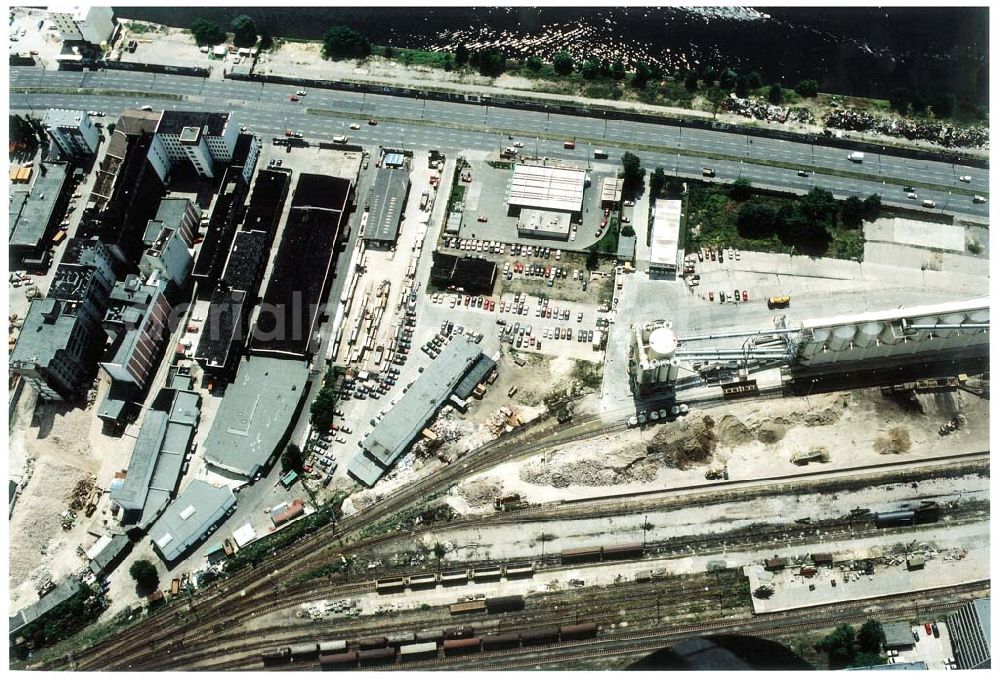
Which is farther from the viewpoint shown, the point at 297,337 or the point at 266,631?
the point at 297,337

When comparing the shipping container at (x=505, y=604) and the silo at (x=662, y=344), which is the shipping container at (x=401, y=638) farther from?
the silo at (x=662, y=344)

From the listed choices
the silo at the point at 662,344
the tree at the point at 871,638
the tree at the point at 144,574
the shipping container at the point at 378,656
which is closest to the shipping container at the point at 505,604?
the shipping container at the point at 378,656

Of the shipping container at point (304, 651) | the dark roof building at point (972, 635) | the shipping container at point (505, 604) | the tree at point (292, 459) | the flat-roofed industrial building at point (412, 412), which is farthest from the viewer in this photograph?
the flat-roofed industrial building at point (412, 412)

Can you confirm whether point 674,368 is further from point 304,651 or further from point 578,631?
point 304,651

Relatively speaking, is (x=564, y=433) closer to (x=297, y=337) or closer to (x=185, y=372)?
(x=297, y=337)

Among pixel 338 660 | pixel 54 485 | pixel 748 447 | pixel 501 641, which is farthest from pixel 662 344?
pixel 54 485

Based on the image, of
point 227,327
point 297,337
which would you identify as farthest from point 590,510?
point 227,327

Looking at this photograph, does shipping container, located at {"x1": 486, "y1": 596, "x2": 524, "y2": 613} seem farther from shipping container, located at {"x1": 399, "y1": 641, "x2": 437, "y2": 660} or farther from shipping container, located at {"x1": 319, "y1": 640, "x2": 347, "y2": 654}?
shipping container, located at {"x1": 319, "y1": 640, "x2": 347, "y2": 654}
